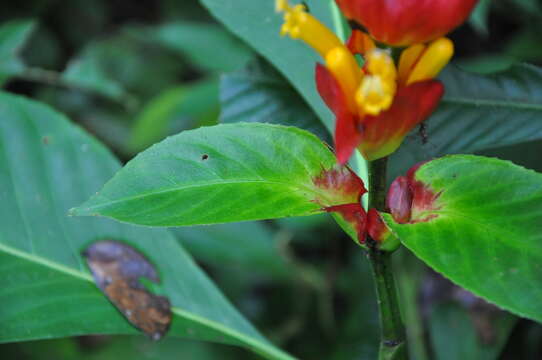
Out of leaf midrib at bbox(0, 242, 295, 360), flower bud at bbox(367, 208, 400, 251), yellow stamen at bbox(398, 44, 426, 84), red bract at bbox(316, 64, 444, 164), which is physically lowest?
leaf midrib at bbox(0, 242, 295, 360)

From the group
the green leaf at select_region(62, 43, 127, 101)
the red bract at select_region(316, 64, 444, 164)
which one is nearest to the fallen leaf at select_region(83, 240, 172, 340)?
the red bract at select_region(316, 64, 444, 164)

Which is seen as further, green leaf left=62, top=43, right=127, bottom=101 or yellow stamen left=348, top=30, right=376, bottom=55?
green leaf left=62, top=43, right=127, bottom=101

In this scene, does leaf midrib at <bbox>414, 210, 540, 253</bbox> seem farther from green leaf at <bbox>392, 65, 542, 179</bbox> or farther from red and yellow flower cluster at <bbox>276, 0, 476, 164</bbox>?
green leaf at <bbox>392, 65, 542, 179</bbox>

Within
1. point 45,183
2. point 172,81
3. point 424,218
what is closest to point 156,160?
point 424,218

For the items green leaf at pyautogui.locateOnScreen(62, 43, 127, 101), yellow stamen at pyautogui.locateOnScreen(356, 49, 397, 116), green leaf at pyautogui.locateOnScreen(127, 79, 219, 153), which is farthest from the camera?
green leaf at pyautogui.locateOnScreen(62, 43, 127, 101)

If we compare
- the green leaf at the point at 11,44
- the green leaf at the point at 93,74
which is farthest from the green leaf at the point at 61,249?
the green leaf at the point at 93,74

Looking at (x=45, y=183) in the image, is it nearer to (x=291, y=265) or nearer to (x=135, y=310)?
(x=135, y=310)

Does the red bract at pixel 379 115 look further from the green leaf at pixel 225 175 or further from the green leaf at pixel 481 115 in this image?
the green leaf at pixel 481 115

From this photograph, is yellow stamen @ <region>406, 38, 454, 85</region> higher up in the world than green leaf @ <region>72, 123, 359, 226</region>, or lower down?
higher up
